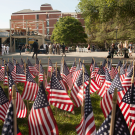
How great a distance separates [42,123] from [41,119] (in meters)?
0.07

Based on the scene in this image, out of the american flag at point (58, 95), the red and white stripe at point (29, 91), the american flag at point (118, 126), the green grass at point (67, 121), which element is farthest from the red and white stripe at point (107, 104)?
the red and white stripe at point (29, 91)

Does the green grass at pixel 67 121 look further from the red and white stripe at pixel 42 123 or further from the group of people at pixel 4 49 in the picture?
the group of people at pixel 4 49

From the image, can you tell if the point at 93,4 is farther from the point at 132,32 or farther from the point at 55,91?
the point at 132,32

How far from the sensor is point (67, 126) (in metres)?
4.35

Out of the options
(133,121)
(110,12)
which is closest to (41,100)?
(133,121)

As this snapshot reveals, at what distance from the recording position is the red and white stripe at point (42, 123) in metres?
3.13

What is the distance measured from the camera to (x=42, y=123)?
3.16 m

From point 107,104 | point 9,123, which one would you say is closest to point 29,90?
point 107,104

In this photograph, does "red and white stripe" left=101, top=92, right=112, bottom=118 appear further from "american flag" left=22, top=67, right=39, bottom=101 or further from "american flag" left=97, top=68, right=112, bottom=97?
"american flag" left=22, top=67, right=39, bottom=101

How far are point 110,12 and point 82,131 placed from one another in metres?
13.8

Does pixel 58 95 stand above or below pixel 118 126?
below

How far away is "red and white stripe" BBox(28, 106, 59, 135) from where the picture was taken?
3.13 metres

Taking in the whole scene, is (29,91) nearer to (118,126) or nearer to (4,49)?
(118,126)

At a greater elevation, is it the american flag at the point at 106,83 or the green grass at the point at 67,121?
the american flag at the point at 106,83
